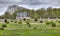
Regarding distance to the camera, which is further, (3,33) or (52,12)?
(52,12)

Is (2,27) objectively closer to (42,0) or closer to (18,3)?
(18,3)

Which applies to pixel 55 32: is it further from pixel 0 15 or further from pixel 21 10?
pixel 0 15

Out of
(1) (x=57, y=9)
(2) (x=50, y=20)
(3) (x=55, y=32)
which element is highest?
(1) (x=57, y=9)

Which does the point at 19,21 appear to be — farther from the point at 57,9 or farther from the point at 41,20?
the point at 57,9

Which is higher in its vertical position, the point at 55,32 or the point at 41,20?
the point at 41,20

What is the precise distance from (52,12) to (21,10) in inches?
35.4

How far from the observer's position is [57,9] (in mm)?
4684

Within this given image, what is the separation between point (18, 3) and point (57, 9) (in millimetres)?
1135

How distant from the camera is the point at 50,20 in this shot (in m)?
4.69

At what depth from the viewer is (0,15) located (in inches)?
183

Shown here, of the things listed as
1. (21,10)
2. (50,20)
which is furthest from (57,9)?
(21,10)

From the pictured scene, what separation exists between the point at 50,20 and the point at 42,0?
2.04 ft

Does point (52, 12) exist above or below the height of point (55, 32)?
above

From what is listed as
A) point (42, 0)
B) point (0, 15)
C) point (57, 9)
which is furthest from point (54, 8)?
point (0, 15)
